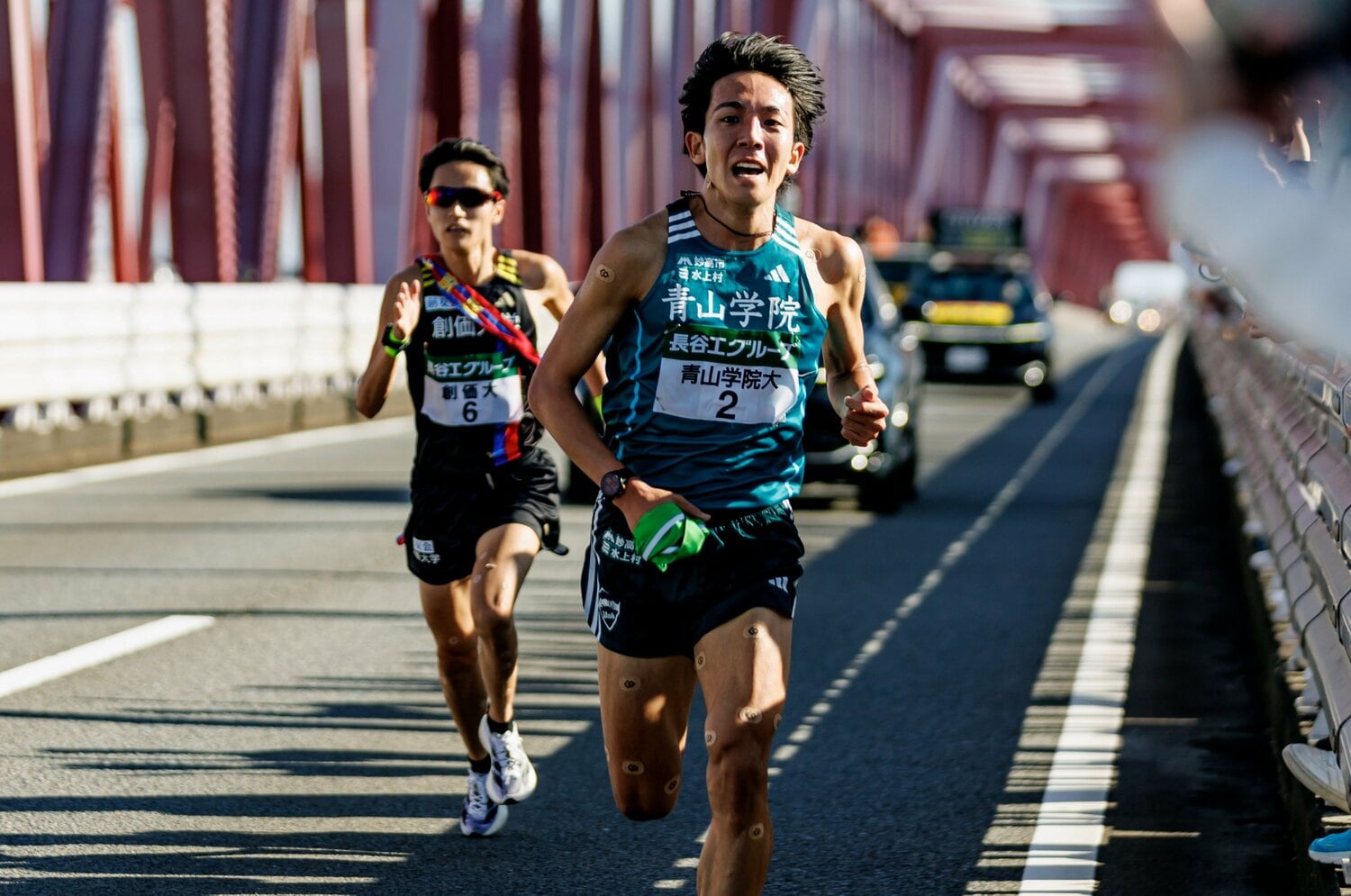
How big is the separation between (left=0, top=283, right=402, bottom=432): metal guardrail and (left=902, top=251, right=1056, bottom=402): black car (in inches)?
401

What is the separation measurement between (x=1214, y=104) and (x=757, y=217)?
8.92 feet

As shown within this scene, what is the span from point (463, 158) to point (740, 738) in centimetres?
230

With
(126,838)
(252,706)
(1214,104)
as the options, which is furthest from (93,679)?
(1214,104)

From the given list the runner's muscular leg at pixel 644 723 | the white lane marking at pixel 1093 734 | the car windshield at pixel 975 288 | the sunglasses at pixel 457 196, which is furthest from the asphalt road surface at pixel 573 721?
the car windshield at pixel 975 288

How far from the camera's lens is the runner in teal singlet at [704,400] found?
3633mm

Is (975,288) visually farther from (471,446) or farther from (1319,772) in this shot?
(1319,772)

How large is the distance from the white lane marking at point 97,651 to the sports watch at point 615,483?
391 cm

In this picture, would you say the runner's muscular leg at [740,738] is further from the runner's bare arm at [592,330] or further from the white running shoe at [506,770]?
the white running shoe at [506,770]

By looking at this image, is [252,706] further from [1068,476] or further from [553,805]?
[1068,476]

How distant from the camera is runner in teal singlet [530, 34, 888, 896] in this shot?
11.9ft

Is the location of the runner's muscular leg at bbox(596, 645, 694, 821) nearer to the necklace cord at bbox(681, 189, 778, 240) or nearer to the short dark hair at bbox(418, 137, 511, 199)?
the necklace cord at bbox(681, 189, 778, 240)

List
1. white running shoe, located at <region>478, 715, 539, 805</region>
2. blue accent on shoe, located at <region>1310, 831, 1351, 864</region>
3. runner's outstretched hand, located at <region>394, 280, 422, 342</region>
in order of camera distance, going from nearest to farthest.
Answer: blue accent on shoe, located at <region>1310, 831, 1351, 864</region> < runner's outstretched hand, located at <region>394, 280, 422, 342</region> < white running shoe, located at <region>478, 715, 539, 805</region>

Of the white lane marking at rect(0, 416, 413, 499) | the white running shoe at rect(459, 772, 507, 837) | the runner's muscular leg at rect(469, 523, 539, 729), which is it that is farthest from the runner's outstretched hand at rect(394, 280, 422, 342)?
the white lane marking at rect(0, 416, 413, 499)

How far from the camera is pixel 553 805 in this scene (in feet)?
18.0
